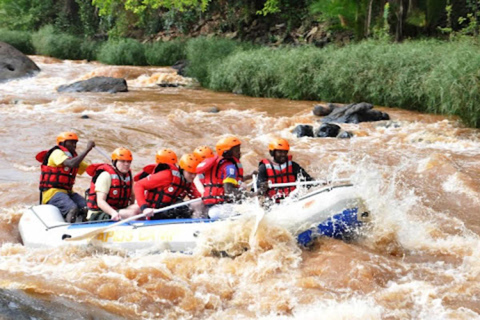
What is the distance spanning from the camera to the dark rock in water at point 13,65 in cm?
1945

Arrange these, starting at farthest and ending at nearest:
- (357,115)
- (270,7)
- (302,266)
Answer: (270,7) < (357,115) < (302,266)

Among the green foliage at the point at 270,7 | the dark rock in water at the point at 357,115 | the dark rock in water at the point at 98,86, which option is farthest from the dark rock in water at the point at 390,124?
the green foliage at the point at 270,7

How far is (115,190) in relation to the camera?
5754 millimetres

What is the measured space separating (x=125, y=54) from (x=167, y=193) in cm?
1894

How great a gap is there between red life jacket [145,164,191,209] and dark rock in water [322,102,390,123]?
6.78m

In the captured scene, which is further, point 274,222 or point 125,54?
point 125,54

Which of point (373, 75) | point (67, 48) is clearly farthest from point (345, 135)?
point (67, 48)

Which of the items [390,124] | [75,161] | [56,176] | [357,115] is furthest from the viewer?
[357,115]

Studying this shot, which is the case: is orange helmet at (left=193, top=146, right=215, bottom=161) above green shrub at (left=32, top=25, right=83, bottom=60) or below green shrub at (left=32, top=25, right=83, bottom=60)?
above

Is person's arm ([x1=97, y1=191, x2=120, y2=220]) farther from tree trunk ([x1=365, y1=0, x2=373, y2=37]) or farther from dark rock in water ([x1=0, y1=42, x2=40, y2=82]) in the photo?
dark rock in water ([x1=0, y1=42, x2=40, y2=82])

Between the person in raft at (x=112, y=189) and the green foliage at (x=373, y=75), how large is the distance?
21.4ft

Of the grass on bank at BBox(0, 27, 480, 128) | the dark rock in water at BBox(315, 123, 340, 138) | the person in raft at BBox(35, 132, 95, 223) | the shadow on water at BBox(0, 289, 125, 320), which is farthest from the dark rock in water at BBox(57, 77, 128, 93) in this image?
the shadow on water at BBox(0, 289, 125, 320)

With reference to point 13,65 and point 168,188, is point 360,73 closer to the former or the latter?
point 168,188

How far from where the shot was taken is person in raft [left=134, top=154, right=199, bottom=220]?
18.4 ft
